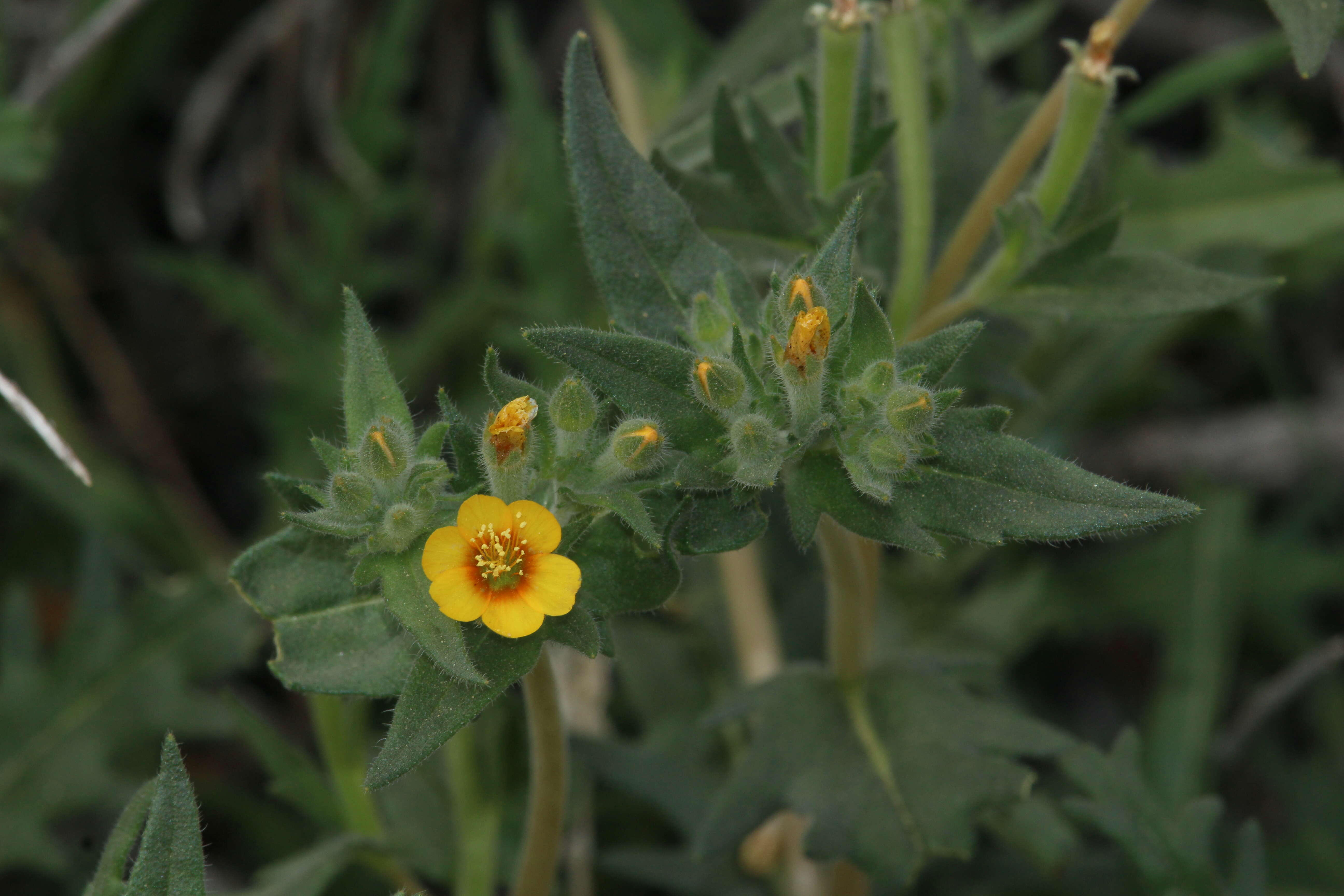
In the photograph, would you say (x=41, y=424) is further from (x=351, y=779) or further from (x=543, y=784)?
(x=543, y=784)

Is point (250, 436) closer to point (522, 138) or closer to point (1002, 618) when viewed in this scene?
point (522, 138)

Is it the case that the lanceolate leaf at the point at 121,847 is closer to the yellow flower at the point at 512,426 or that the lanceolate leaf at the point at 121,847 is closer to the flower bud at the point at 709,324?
the yellow flower at the point at 512,426


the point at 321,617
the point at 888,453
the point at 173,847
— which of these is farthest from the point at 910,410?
the point at 173,847

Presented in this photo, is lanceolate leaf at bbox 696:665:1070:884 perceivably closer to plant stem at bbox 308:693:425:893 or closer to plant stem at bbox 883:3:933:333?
plant stem at bbox 308:693:425:893

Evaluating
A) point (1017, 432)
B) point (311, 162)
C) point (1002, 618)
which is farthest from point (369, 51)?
point (1002, 618)

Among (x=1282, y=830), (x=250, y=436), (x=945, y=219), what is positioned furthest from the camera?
(x=250, y=436)
